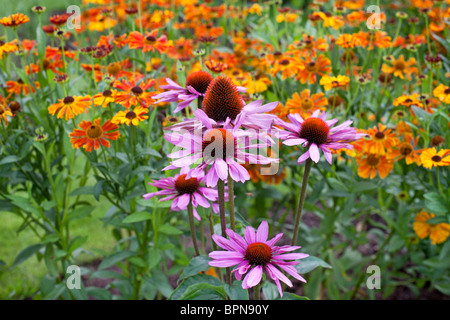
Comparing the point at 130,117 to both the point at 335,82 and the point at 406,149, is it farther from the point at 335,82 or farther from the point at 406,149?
the point at 406,149

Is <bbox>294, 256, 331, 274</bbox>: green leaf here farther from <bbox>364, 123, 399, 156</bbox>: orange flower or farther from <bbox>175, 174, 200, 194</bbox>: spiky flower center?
<bbox>364, 123, 399, 156</bbox>: orange flower

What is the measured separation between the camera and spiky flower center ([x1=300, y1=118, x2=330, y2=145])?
1.03 metres

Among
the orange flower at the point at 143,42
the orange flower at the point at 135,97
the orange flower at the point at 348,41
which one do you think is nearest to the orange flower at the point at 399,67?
the orange flower at the point at 348,41

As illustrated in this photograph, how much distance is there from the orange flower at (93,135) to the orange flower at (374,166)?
841 mm

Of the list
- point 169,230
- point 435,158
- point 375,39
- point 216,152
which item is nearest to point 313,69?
point 375,39

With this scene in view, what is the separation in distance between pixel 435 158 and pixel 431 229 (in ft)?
1.47

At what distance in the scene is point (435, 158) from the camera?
1.36m

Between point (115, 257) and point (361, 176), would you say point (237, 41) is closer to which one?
point (361, 176)

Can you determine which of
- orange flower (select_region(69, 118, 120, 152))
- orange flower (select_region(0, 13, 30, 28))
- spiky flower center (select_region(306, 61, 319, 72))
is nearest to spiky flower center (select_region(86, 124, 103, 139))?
orange flower (select_region(69, 118, 120, 152))

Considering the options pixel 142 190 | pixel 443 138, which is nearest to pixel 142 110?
pixel 142 190

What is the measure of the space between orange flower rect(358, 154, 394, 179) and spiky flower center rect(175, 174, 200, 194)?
72 centimetres

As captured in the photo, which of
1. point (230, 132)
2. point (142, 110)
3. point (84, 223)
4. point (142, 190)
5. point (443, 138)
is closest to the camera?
point (230, 132)

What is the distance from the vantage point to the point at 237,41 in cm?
234
